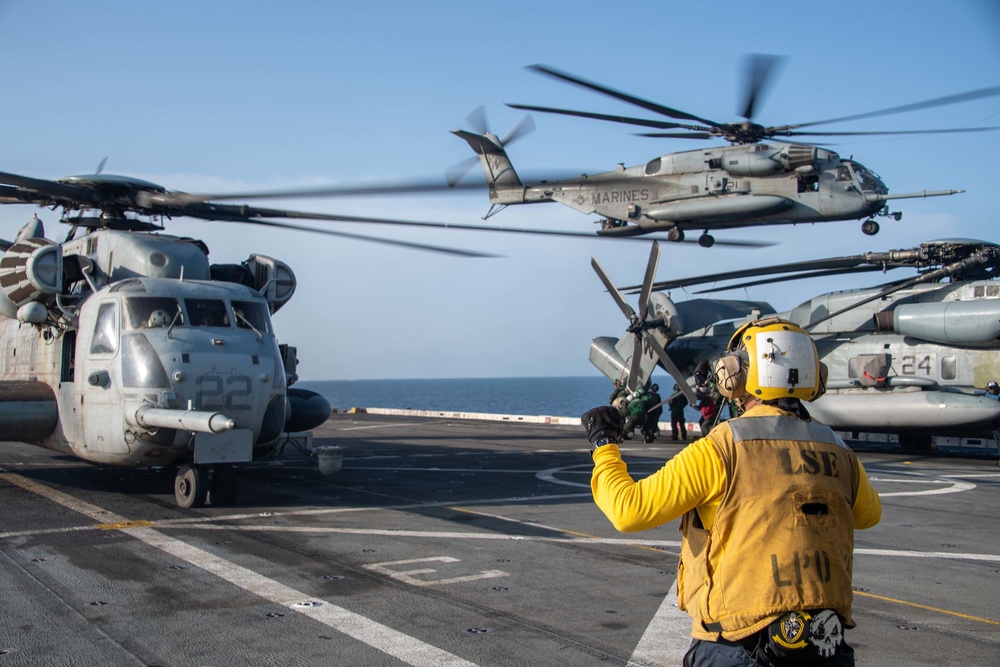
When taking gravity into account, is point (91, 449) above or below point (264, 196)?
below

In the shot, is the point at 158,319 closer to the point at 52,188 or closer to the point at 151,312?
the point at 151,312

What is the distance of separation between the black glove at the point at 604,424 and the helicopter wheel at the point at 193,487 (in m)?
9.26

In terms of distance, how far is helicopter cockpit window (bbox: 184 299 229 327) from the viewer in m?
12.5

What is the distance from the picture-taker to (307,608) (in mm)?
6891

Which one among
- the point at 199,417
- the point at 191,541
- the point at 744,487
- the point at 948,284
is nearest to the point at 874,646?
the point at 744,487

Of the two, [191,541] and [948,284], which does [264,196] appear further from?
[948,284]

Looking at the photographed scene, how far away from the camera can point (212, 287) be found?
13.0 m

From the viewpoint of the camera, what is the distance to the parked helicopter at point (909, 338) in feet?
65.7

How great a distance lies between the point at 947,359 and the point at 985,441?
14.9 ft

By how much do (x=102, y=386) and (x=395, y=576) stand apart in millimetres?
6396

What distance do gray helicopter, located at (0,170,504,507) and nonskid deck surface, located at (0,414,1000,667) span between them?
0.95 meters

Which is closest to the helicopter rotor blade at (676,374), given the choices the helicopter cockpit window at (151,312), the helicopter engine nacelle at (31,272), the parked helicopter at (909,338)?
the parked helicopter at (909,338)

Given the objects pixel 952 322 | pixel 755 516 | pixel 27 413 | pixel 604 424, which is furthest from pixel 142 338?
pixel 952 322

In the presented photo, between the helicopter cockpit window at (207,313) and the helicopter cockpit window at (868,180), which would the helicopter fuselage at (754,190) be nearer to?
the helicopter cockpit window at (868,180)
